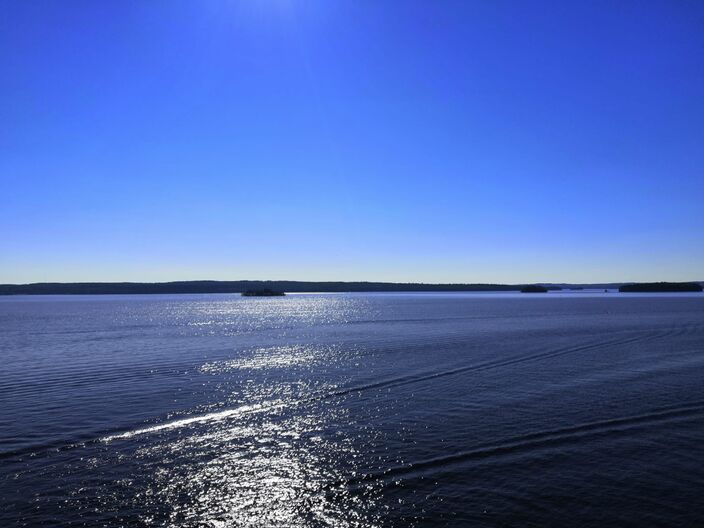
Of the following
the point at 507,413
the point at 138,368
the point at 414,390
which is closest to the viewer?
the point at 507,413

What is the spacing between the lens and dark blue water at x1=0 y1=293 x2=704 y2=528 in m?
12.2

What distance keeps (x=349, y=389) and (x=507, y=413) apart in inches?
352

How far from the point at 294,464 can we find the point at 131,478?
186 inches

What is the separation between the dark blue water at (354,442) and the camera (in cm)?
1217

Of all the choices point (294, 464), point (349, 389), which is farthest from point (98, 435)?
point (349, 389)

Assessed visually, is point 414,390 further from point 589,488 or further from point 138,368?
point 138,368

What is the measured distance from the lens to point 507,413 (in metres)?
20.7

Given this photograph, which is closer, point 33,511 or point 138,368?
point 33,511

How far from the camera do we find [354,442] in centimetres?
1731

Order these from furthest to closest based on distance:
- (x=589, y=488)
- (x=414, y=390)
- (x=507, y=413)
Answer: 1. (x=414, y=390)
2. (x=507, y=413)
3. (x=589, y=488)

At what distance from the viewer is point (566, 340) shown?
47906mm

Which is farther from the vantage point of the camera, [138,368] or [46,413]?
[138,368]

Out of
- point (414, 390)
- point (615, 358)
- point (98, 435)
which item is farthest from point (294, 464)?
point (615, 358)

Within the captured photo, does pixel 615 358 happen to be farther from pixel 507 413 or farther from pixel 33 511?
pixel 33 511
